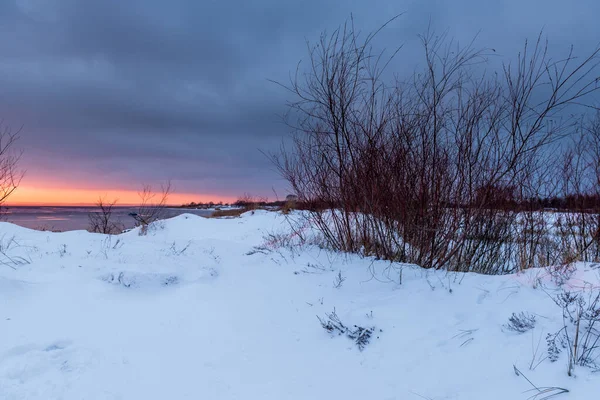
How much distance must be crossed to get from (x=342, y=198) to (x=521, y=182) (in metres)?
2.58

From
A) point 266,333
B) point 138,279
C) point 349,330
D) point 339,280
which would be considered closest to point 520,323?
point 349,330

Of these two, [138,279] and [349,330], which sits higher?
[138,279]

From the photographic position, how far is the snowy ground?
2.13m

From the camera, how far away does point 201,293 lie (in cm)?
369

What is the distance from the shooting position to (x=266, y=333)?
9.45 feet

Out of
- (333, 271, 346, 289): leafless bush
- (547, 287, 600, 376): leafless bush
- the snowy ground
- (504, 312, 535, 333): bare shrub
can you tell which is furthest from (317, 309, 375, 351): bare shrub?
(547, 287, 600, 376): leafless bush

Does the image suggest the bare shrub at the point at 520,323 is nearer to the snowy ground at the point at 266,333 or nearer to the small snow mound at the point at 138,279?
the snowy ground at the point at 266,333

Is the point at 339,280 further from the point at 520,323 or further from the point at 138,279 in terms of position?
the point at 138,279

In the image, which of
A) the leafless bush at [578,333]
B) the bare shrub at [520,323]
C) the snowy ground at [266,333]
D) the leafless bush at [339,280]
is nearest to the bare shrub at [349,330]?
the snowy ground at [266,333]

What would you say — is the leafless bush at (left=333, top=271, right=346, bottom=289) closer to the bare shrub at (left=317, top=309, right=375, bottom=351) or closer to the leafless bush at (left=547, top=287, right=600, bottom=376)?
the bare shrub at (left=317, top=309, right=375, bottom=351)

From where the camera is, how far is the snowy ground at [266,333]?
6.98 feet

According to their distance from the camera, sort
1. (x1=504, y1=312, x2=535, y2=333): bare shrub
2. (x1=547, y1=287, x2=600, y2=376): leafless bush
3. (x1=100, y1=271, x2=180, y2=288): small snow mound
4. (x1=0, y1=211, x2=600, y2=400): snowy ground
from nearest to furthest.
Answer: (x1=547, y1=287, x2=600, y2=376): leafless bush, (x1=0, y1=211, x2=600, y2=400): snowy ground, (x1=504, y1=312, x2=535, y2=333): bare shrub, (x1=100, y1=271, x2=180, y2=288): small snow mound

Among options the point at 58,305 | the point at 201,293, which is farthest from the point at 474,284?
the point at 58,305

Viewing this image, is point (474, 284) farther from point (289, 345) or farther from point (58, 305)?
point (58, 305)
